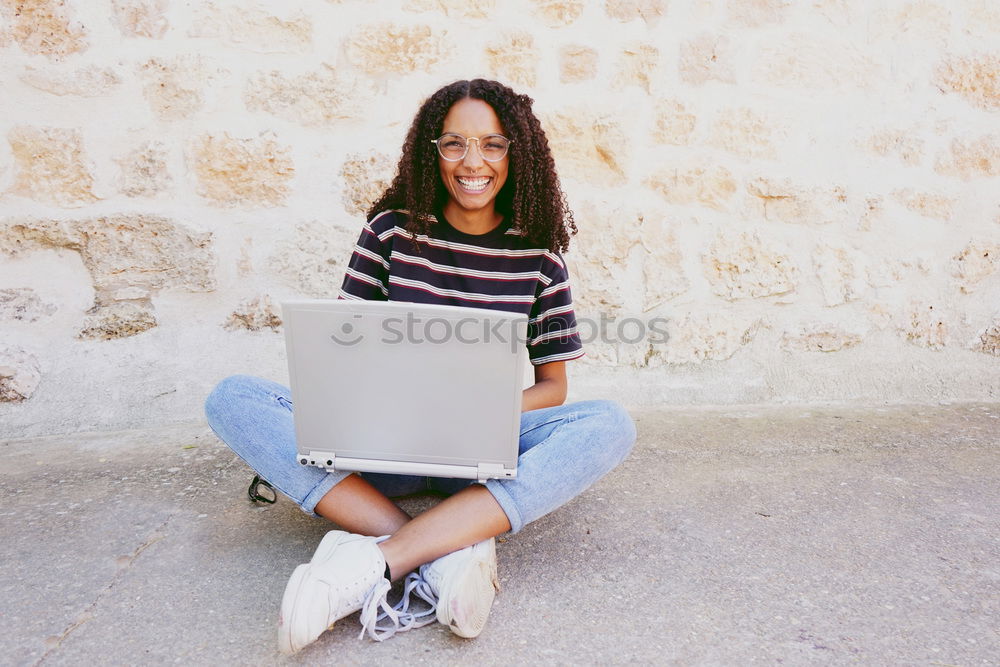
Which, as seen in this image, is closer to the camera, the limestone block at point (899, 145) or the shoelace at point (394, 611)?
the shoelace at point (394, 611)

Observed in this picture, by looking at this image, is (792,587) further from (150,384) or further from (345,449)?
(150,384)

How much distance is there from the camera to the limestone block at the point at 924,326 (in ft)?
7.43

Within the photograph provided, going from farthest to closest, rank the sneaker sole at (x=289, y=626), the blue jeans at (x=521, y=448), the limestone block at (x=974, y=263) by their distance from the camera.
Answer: the limestone block at (x=974, y=263) → the blue jeans at (x=521, y=448) → the sneaker sole at (x=289, y=626)

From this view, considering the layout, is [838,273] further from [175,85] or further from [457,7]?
[175,85]

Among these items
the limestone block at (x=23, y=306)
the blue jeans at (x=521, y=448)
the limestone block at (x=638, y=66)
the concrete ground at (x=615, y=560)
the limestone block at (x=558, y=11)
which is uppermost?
the limestone block at (x=558, y=11)

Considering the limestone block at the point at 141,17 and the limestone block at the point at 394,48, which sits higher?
the limestone block at the point at 141,17

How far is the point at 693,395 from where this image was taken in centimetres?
223

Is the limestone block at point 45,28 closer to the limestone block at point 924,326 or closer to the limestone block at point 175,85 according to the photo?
the limestone block at point 175,85

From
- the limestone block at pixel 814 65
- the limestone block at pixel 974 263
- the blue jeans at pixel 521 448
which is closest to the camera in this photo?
the blue jeans at pixel 521 448

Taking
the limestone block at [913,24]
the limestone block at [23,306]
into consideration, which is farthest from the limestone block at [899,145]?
the limestone block at [23,306]

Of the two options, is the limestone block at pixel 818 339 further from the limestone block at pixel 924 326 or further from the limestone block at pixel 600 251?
the limestone block at pixel 600 251

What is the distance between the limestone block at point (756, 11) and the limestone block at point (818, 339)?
2.95 feet

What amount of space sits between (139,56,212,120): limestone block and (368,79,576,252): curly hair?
0.73 m

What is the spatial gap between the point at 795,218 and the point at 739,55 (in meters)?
0.50
